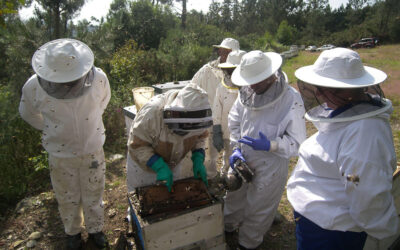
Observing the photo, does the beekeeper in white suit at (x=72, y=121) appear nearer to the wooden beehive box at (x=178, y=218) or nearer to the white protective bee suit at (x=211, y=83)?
the wooden beehive box at (x=178, y=218)

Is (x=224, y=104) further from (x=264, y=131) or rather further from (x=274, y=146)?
(x=274, y=146)

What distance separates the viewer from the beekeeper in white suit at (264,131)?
89.5 inches

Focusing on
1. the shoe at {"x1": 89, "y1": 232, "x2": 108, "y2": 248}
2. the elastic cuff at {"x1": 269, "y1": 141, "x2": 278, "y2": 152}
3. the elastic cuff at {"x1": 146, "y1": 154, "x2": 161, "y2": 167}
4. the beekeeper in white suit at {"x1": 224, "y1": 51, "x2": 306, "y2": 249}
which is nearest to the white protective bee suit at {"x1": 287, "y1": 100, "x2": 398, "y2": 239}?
the elastic cuff at {"x1": 269, "y1": 141, "x2": 278, "y2": 152}

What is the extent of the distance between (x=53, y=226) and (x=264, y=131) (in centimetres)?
281

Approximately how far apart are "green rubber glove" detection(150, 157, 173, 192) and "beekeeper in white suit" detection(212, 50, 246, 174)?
1367 millimetres

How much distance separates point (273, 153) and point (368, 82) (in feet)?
3.63

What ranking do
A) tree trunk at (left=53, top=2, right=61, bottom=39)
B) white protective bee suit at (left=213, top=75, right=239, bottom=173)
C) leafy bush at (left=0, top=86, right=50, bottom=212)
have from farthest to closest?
tree trunk at (left=53, top=2, right=61, bottom=39)
leafy bush at (left=0, top=86, right=50, bottom=212)
white protective bee suit at (left=213, top=75, right=239, bottom=173)

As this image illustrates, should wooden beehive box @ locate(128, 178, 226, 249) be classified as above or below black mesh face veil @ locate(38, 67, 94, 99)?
below

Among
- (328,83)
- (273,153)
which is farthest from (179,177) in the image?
(328,83)

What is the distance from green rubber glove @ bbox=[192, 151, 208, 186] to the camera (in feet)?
8.03

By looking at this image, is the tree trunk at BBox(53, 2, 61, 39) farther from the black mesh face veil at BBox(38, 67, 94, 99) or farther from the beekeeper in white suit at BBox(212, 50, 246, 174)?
the beekeeper in white suit at BBox(212, 50, 246, 174)

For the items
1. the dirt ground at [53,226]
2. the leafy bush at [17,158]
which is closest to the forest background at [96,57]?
the leafy bush at [17,158]

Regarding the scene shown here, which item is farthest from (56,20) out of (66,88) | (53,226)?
(53,226)

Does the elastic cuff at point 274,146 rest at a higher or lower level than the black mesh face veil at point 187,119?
lower
